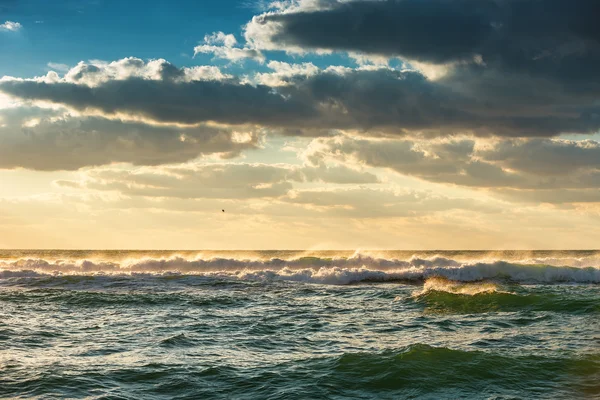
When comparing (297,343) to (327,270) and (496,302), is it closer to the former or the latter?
(496,302)

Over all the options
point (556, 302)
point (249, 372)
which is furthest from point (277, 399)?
point (556, 302)

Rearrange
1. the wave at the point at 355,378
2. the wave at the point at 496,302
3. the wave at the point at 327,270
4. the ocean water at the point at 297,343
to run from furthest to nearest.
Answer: the wave at the point at 327,270 < the wave at the point at 496,302 < the ocean water at the point at 297,343 < the wave at the point at 355,378

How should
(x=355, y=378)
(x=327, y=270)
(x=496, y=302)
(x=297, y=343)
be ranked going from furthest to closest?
(x=327, y=270) < (x=496, y=302) < (x=297, y=343) < (x=355, y=378)

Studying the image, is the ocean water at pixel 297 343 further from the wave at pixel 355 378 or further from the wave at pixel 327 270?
the wave at pixel 327 270

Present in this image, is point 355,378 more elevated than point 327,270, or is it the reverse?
point 327,270

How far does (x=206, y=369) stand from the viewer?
47.7ft

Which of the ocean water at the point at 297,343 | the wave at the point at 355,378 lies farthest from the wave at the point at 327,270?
the wave at the point at 355,378

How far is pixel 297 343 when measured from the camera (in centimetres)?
1806

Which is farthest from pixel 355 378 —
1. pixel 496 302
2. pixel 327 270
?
pixel 327 270

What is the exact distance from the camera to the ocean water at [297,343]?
1308cm

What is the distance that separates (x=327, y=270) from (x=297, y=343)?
3048 cm

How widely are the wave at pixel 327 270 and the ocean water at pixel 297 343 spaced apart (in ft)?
32.5

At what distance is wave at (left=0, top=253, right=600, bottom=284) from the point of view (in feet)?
152

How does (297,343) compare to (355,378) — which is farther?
(297,343)
